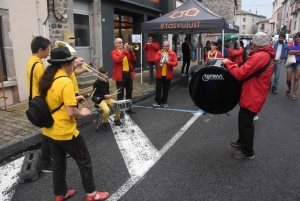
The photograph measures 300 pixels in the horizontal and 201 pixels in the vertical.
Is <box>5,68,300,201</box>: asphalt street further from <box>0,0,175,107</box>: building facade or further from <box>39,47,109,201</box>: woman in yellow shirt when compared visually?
<box>0,0,175,107</box>: building facade

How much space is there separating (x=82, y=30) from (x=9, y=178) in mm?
6934

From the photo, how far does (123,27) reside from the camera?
485 inches

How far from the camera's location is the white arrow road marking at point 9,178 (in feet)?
9.68

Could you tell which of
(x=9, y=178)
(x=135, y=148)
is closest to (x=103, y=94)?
(x=135, y=148)

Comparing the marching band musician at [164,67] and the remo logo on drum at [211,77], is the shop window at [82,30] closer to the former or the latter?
the marching band musician at [164,67]

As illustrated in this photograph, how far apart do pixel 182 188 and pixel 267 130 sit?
275 cm

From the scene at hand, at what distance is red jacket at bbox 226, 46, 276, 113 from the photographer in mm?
3342

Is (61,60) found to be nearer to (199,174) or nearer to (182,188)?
(182,188)

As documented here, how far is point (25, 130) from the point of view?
461 cm

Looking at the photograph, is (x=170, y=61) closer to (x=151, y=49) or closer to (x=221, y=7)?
(x=151, y=49)

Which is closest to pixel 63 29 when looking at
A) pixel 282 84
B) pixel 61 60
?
pixel 61 60

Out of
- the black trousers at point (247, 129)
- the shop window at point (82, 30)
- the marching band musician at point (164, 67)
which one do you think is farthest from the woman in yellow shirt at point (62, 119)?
the shop window at point (82, 30)

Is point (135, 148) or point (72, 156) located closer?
point (72, 156)

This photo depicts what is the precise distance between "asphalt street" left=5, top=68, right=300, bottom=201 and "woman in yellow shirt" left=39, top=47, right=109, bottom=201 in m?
0.38
